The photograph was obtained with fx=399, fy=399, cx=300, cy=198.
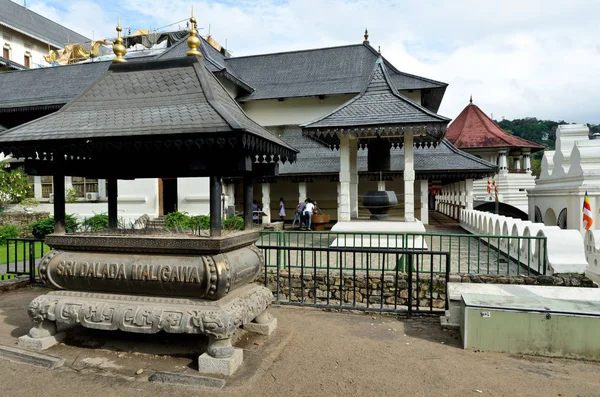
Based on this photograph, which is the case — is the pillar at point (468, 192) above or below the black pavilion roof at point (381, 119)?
below

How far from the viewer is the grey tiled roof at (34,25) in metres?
37.0

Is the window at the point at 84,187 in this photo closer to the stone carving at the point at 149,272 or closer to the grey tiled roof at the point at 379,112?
the grey tiled roof at the point at 379,112

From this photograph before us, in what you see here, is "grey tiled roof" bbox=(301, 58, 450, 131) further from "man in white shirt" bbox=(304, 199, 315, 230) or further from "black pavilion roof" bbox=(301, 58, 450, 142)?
"man in white shirt" bbox=(304, 199, 315, 230)

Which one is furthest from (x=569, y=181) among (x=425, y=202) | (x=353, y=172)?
(x=353, y=172)

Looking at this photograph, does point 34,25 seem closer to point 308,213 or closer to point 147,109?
point 308,213

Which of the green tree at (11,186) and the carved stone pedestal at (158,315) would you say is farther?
the green tree at (11,186)

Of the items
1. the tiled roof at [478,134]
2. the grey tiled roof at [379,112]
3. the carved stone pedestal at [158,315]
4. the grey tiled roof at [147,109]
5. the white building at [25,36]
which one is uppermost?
the white building at [25,36]

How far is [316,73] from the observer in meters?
24.4

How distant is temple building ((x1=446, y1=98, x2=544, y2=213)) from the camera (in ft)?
99.9

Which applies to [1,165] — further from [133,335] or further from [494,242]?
[494,242]

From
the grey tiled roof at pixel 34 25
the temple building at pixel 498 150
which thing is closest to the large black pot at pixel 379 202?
the temple building at pixel 498 150

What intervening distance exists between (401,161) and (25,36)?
38926mm

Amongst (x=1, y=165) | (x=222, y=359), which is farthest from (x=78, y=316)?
(x=1, y=165)

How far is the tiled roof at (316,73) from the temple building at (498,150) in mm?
9256
